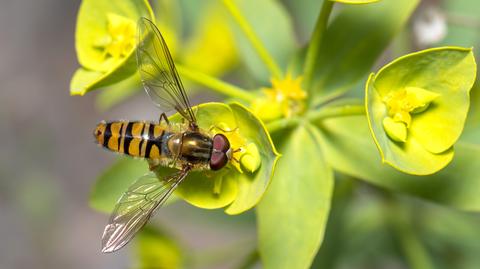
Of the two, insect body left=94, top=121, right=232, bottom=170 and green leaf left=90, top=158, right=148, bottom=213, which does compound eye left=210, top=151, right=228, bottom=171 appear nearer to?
insect body left=94, top=121, right=232, bottom=170

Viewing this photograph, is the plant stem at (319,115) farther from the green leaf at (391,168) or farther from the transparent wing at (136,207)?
the transparent wing at (136,207)

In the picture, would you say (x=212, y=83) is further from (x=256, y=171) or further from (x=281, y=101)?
(x=256, y=171)

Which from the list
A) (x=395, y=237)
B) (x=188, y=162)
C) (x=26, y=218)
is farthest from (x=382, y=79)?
(x=26, y=218)

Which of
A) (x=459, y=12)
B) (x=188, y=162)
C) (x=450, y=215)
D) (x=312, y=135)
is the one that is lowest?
(x=450, y=215)

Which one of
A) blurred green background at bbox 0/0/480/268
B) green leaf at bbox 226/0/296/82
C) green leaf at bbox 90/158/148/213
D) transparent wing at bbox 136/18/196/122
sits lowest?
blurred green background at bbox 0/0/480/268

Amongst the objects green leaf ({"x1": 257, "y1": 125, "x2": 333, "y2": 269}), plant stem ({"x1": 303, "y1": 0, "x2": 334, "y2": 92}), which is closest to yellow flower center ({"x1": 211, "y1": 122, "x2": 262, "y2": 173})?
green leaf ({"x1": 257, "y1": 125, "x2": 333, "y2": 269})

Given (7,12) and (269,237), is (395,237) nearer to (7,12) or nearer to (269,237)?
(269,237)

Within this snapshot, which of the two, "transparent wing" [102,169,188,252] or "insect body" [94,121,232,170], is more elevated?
"insect body" [94,121,232,170]
